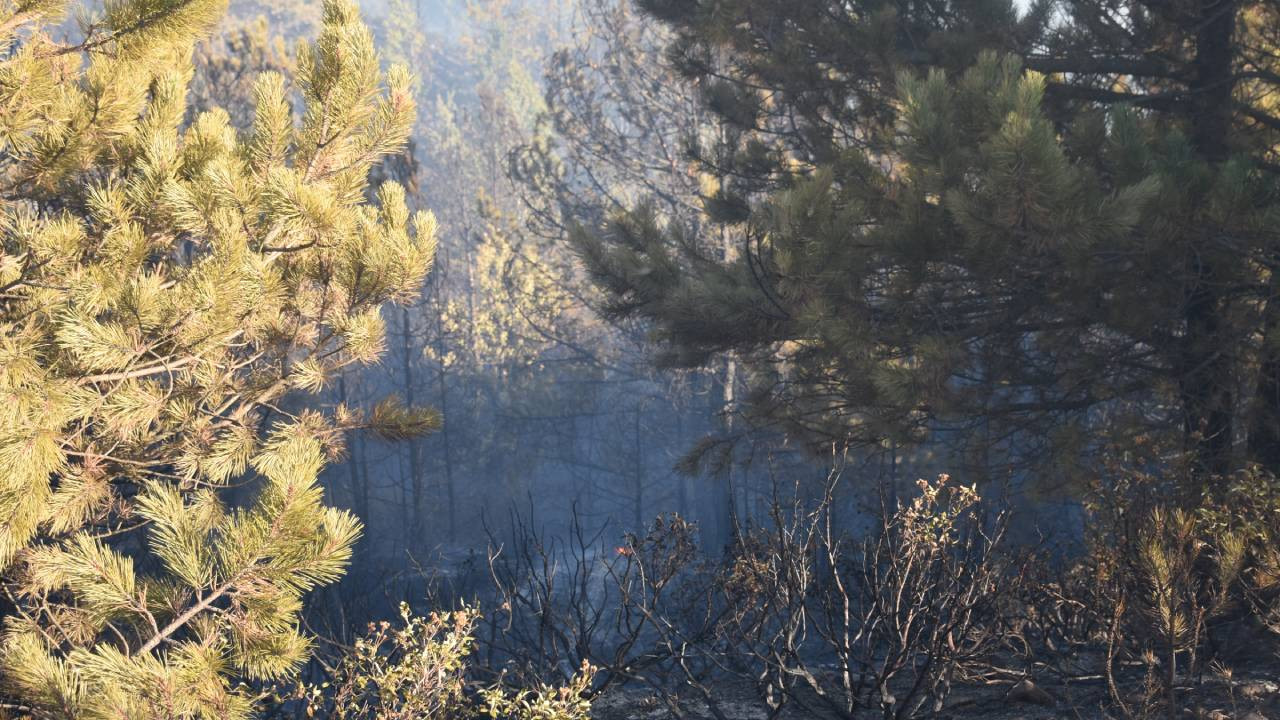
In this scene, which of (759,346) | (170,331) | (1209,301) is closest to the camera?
(170,331)

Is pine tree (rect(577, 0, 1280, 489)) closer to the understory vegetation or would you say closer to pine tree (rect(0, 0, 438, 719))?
the understory vegetation

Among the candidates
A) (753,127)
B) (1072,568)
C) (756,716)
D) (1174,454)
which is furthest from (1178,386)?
(753,127)

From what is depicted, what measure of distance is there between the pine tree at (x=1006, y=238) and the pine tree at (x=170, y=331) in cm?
246

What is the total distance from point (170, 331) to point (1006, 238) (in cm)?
460

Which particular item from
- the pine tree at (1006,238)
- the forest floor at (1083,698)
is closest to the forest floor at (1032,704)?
the forest floor at (1083,698)

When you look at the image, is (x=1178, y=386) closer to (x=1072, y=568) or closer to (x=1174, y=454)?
(x=1174, y=454)

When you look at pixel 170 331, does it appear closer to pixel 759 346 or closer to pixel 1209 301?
pixel 759 346

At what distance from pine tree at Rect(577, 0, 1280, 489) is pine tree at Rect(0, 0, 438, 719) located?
2.46 meters

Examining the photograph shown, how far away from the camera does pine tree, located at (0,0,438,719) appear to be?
346 cm

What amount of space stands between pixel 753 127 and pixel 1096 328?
3702 mm

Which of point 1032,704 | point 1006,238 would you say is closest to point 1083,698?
point 1032,704

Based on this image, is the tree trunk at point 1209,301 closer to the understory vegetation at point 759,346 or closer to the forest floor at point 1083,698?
the understory vegetation at point 759,346

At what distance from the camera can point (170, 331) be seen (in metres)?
4.08

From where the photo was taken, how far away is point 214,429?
4.85 m
